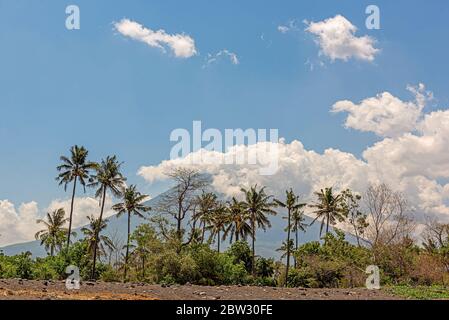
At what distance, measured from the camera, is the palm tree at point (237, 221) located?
194 feet

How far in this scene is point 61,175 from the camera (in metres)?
55.6

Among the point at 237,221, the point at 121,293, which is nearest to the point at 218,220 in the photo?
the point at 237,221

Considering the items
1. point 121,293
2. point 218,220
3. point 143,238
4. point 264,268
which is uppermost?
point 218,220

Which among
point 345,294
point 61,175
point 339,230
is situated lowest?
point 345,294

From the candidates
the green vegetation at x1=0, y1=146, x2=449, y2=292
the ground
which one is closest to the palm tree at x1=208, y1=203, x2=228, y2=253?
the green vegetation at x1=0, y1=146, x2=449, y2=292

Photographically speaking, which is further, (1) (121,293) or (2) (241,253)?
(2) (241,253)

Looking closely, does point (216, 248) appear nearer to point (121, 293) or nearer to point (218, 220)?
point (218, 220)

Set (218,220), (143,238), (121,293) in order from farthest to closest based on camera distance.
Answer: (218,220)
(143,238)
(121,293)

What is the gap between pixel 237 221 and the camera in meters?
59.3

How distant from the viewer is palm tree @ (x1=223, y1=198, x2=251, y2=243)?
59281 mm

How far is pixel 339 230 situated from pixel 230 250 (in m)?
12.2

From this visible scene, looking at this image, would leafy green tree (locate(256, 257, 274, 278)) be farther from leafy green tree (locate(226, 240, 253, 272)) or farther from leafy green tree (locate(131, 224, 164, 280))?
leafy green tree (locate(131, 224, 164, 280))
